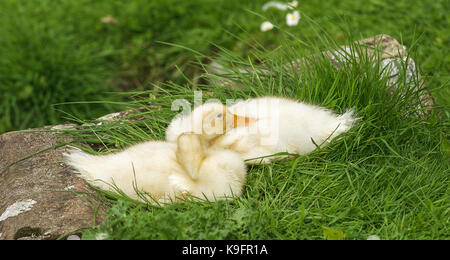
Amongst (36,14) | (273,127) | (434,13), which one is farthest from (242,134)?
(36,14)

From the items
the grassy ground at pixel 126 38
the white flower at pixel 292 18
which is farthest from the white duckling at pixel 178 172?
the white flower at pixel 292 18

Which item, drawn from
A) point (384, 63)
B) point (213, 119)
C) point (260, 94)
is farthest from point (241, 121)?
point (384, 63)

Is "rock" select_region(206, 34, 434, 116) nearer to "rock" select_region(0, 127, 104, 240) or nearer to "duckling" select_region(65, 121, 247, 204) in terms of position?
"duckling" select_region(65, 121, 247, 204)

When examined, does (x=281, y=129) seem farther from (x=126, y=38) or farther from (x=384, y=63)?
(x=126, y=38)

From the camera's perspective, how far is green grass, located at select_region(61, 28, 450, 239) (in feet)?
7.77

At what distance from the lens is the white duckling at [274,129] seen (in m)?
2.80

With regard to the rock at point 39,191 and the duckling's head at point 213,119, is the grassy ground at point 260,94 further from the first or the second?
the duckling's head at point 213,119

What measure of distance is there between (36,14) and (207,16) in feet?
5.84

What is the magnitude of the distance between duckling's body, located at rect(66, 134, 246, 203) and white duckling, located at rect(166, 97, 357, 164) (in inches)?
5.2

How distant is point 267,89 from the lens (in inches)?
134

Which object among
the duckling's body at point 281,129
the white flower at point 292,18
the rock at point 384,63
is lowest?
the duckling's body at point 281,129

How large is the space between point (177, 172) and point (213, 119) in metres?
0.34
